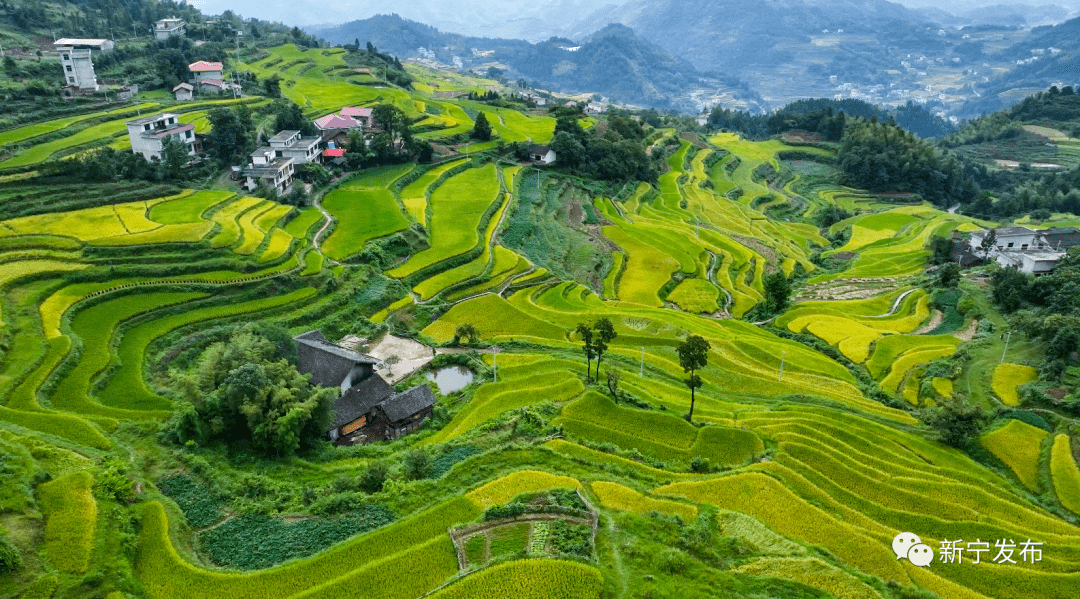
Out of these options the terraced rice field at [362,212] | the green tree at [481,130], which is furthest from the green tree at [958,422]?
the green tree at [481,130]

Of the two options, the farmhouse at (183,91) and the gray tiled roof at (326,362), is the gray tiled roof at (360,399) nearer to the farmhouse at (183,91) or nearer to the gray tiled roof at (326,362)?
the gray tiled roof at (326,362)

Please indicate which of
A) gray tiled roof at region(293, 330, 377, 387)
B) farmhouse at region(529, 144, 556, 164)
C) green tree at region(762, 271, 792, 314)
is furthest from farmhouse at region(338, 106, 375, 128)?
green tree at region(762, 271, 792, 314)

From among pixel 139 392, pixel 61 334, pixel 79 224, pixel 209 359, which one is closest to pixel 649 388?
pixel 209 359

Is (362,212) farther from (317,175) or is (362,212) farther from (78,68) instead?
(78,68)

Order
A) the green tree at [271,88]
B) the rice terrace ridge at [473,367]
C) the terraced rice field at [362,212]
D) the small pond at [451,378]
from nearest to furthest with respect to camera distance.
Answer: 1. the rice terrace ridge at [473,367]
2. the small pond at [451,378]
3. the terraced rice field at [362,212]
4. the green tree at [271,88]

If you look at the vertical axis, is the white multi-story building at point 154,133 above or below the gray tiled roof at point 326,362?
above

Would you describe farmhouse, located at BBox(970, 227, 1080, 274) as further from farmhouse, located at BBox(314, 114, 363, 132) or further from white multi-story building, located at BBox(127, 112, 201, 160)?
white multi-story building, located at BBox(127, 112, 201, 160)
